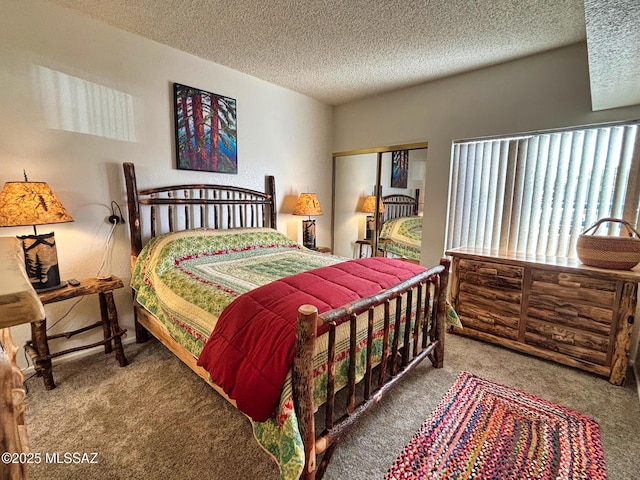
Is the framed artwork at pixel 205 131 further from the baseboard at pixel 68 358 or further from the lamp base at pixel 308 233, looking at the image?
the baseboard at pixel 68 358

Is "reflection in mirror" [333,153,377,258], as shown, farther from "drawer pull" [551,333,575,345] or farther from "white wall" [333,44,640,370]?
"drawer pull" [551,333,575,345]

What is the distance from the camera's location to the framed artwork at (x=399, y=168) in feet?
11.6

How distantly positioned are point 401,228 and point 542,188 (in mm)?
1444

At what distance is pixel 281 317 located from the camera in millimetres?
1308

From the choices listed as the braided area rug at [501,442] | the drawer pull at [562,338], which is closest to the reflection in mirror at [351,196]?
the drawer pull at [562,338]

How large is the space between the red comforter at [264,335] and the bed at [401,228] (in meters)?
1.91

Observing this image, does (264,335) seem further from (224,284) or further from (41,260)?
(41,260)

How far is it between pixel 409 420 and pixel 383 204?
103 inches

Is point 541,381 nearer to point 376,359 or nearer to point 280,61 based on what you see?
point 376,359

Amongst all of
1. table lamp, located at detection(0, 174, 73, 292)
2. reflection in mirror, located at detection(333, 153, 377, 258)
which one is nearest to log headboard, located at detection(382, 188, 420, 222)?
reflection in mirror, located at detection(333, 153, 377, 258)

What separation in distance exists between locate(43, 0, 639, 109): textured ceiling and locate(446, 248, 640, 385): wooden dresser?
175 cm

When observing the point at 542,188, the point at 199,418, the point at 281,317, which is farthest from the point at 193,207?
the point at 542,188

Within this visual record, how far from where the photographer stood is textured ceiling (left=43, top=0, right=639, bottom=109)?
2.02m

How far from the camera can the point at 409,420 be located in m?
1.69
